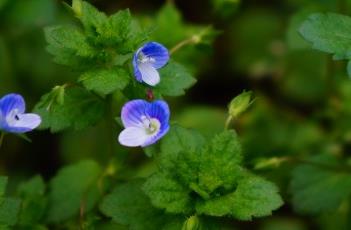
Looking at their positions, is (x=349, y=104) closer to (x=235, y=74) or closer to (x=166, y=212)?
(x=235, y=74)

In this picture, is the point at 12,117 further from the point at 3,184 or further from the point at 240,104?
the point at 240,104

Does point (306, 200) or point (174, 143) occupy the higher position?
point (174, 143)

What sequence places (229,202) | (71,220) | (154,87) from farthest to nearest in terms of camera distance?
(71,220) → (154,87) → (229,202)

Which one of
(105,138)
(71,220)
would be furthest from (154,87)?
(105,138)

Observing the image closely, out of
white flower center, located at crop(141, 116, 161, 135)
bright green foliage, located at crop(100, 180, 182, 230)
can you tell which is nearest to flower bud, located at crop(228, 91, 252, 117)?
white flower center, located at crop(141, 116, 161, 135)

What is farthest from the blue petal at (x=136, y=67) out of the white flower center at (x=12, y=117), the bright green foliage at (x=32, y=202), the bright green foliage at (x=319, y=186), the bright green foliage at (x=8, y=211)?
the bright green foliage at (x=319, y=186)

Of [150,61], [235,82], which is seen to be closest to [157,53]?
[150,61]

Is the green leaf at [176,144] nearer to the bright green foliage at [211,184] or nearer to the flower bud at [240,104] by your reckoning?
the bright green foliage at [211,184]
